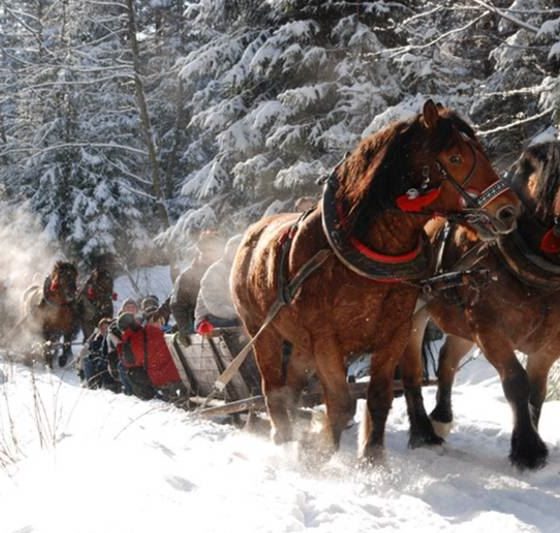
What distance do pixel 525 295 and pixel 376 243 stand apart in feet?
3.12

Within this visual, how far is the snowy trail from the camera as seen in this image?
276 cm

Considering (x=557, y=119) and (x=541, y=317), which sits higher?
(x=557, y=119)

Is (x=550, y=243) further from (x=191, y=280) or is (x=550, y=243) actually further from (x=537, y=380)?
(x=191, y=280)

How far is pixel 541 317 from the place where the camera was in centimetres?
418

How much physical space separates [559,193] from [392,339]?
1.22 m

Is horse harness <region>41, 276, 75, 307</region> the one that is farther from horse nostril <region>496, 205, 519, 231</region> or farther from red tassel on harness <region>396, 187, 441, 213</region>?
horse nostril <region>496, 205, 519, 231</region>

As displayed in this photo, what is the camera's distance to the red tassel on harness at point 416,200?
12.1 feet

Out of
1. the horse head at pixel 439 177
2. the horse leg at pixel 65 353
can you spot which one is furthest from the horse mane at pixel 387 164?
the horse leg at pixel 65 353

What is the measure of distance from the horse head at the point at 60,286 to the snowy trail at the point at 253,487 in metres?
8.27

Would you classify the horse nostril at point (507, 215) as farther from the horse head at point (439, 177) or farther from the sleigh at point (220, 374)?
the sleigh at point (220, 374)

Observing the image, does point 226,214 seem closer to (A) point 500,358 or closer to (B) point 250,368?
(B) point 250,368

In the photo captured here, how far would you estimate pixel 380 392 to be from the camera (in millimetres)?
4246

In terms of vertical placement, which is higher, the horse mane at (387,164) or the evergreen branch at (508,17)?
the evergreen branch at (508,17)

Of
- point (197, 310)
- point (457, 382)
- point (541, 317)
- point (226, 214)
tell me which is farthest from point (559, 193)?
point (226, 214)
